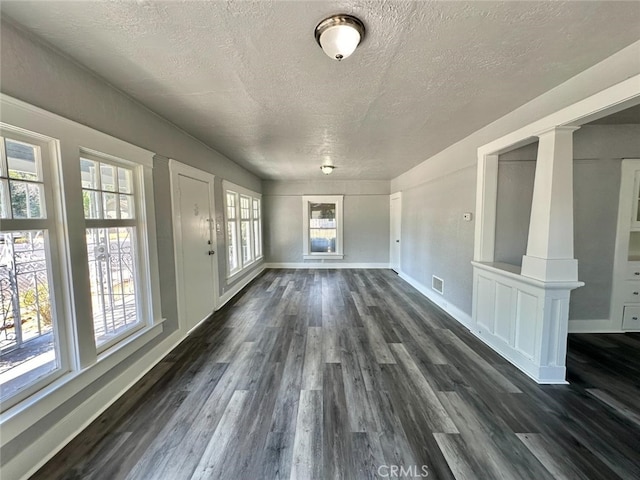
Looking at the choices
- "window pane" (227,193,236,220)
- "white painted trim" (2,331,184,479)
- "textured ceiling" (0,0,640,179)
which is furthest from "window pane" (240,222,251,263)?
"white painted trim" (2,331,184,479)

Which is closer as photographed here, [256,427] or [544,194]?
[256,427]

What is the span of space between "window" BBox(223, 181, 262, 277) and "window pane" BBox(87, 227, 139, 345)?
2.20 m

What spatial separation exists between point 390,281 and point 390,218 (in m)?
2.02

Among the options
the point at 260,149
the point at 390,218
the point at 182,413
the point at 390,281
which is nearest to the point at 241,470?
the point at 182,413

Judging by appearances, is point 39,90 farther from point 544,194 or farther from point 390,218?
point 390,218

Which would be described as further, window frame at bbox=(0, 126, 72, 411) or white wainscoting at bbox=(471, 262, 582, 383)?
white wainscoting at bbox=(471, 262, 582, 383)

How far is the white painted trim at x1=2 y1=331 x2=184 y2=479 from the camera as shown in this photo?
4.51ft

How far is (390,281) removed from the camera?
5.74 m

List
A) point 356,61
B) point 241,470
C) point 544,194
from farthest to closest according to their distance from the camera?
point 544,194 < point 356,61 < point 241,470

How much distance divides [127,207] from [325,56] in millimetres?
2106

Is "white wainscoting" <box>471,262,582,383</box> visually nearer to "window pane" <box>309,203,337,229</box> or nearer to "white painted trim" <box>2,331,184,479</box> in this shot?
"white painted trim" <box>2,331,184,479</box>

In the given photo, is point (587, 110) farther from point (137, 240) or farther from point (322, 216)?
point (322, 216)

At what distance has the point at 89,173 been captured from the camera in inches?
75.0

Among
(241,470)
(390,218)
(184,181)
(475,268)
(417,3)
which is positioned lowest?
(241,470)
